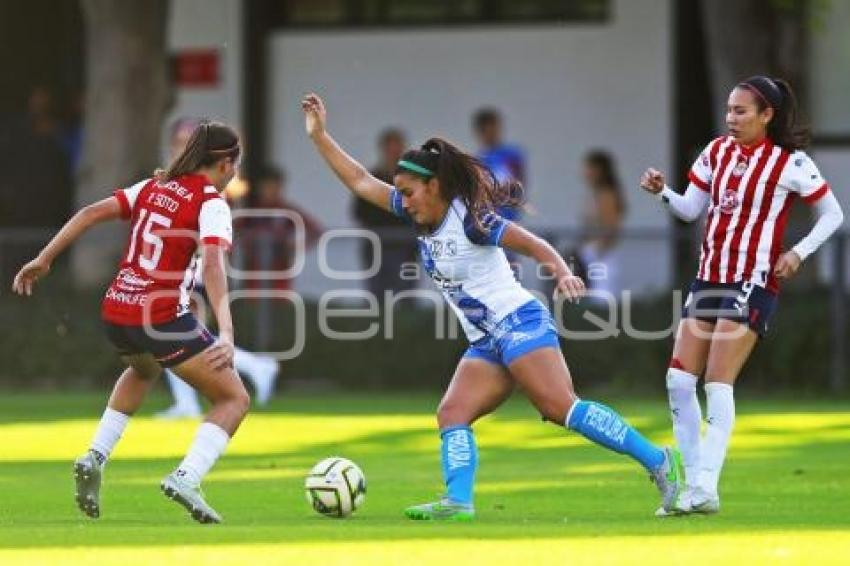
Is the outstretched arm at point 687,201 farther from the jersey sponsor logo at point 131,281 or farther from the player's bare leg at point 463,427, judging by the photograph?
the jersey sponsor logo at point 131,281

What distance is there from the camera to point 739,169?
12.4m

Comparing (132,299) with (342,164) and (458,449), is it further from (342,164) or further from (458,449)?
(458,449)

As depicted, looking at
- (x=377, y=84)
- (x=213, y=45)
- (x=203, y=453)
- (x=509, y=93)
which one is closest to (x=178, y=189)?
(x=203, y=453)

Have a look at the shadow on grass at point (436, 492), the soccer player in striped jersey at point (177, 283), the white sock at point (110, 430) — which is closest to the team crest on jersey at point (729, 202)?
the shadow on grass at point (436, 492)

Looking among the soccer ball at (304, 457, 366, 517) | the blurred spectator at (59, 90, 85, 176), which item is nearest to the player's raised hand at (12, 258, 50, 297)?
the soccer ball at (304, 457, 366, 517)

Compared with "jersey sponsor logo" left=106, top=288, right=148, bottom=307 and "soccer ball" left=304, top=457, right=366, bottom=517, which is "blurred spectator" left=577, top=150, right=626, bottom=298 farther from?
"jersey sponsor logo" left=106, top=288, right=148, bottom=307

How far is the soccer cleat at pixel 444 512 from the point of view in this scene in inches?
468

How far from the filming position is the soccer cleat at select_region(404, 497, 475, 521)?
11.9 metres

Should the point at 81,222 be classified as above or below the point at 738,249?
above

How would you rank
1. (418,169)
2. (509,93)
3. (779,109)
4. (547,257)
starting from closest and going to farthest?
(547,257) < (418,169) < (779,109) < (509,93)

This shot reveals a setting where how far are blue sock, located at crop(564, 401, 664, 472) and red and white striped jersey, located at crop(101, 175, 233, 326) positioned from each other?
1.79 metres

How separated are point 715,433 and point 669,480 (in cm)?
42

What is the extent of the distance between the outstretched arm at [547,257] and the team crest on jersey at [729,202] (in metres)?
1.08

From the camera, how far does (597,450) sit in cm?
1698
